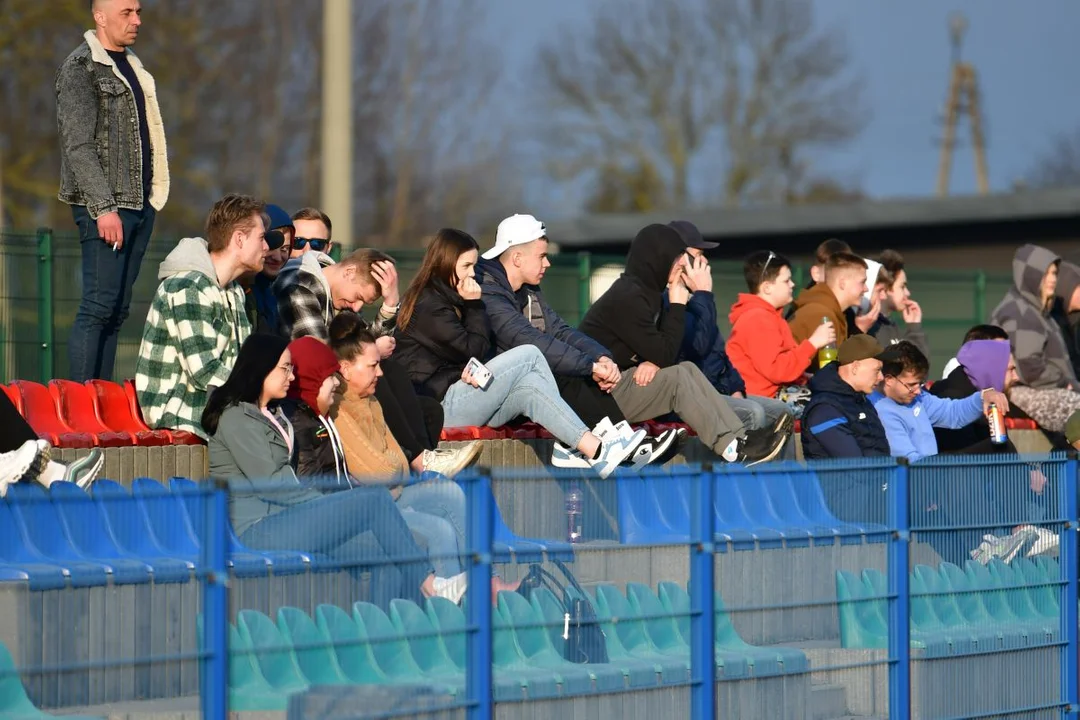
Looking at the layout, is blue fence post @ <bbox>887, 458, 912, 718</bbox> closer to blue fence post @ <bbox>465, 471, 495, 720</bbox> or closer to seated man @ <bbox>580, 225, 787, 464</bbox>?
blue fence post @ <bbox>465, 471, 495, 720</bbox>

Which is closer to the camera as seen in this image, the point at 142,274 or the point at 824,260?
the point at 142,274

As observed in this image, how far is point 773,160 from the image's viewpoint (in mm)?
53938

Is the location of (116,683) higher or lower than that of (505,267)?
lower

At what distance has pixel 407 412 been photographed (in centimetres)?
920

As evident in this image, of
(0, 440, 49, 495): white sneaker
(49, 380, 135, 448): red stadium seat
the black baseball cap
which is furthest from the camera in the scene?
the black baseball cap

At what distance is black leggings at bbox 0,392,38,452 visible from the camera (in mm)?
7504

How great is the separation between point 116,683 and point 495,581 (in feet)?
4.82

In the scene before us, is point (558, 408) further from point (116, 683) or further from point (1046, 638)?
point (116, 683)

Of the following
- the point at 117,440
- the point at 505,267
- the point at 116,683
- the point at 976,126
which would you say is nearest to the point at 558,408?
the point at 505,267

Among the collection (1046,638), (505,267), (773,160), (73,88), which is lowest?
(1046,638)

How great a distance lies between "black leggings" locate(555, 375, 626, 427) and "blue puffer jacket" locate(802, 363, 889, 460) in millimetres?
1084

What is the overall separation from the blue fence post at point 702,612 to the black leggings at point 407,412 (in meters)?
2.60

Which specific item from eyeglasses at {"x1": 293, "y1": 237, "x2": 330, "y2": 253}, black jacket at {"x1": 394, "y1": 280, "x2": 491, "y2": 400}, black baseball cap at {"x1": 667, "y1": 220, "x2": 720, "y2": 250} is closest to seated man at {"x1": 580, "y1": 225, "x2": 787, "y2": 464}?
black baseball cap at {"x1": 667, "y1": 220, "x2": 720, "y2": 250}

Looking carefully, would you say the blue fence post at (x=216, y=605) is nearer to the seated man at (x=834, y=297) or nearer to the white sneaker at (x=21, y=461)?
the white sneaker at (x=21, y=461)
